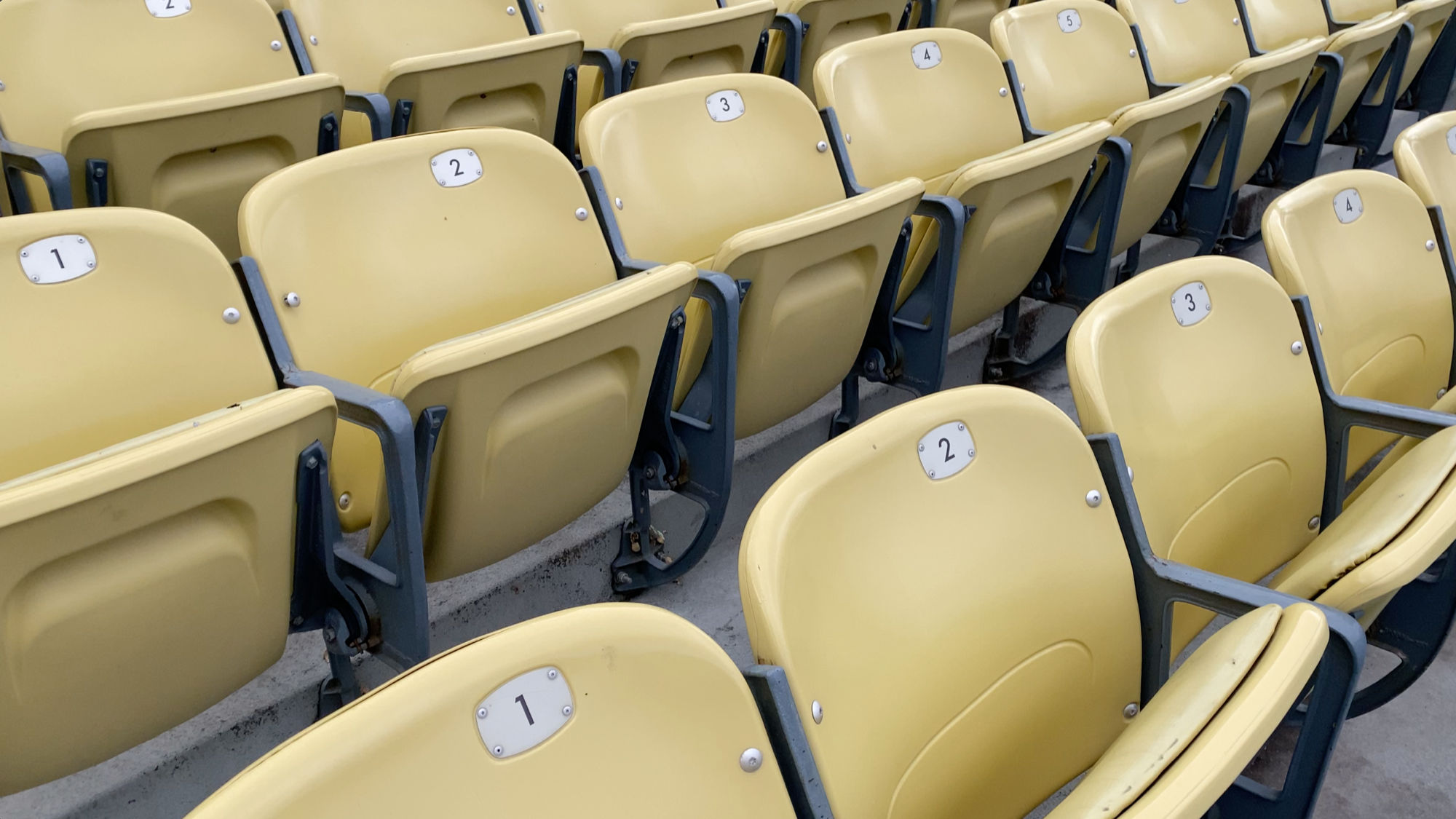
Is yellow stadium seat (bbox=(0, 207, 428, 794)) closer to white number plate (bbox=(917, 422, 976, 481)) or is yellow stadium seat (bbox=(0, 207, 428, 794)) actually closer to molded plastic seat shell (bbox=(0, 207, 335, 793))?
molded plastic seat shell (bbox=(0, 207, 335, 793))

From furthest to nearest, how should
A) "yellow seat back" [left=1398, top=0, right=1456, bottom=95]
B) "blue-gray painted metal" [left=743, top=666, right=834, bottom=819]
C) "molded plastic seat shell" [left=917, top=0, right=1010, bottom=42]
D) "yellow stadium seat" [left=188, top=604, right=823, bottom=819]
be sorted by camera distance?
"yellow seat back" [left=1398, top=0, right=1456, bottom=95] → "molded plastic seat shell" [left=917, top=0, right=1010, bottom=42] → "blue-gray painted metal" [left=743, top=666, right=834, bottom=819] → "yellow stadium seat" [left=188, top=604, right=823, bottom=819]

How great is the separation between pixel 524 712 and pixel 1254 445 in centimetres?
100

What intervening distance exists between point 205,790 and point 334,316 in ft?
1.78

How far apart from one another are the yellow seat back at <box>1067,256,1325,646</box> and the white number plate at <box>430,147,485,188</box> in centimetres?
79

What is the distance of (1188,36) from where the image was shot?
9.61ft

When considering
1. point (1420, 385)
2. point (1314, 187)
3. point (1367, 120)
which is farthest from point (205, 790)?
point (1367, 120)

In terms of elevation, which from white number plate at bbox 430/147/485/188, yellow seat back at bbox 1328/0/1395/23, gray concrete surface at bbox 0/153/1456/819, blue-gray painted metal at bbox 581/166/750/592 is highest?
white number plate at bbox 430/147/485/188

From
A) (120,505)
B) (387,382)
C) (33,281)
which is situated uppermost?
(33,281)

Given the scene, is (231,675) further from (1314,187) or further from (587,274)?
(1314,187)

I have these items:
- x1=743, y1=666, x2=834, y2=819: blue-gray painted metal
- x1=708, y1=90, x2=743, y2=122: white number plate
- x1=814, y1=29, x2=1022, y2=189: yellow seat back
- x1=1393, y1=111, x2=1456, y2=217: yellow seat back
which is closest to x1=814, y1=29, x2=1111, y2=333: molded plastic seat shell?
x1=814, y1=29, x2=1022, y2=189: yellow seat back

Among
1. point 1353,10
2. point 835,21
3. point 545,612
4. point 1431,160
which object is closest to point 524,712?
point 545,612

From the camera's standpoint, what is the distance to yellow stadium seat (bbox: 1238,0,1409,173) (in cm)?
280

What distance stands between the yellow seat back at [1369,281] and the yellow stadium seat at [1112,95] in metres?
0.47

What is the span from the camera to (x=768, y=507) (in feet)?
2.79
